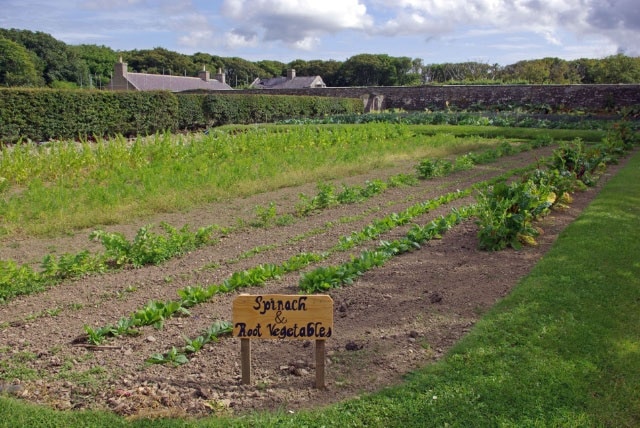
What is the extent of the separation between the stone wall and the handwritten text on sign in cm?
3300

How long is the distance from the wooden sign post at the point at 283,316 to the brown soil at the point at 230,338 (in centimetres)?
40

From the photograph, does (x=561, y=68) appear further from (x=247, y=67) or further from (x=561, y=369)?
(x=247, y=67)

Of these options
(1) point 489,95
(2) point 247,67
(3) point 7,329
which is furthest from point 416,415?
(2) point 247,67

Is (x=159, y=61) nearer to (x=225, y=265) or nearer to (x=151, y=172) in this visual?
(x=151, y=172)

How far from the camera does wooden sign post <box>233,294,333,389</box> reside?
3.58 meters

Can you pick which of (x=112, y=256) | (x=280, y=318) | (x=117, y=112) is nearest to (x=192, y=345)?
(x=280, y=318)

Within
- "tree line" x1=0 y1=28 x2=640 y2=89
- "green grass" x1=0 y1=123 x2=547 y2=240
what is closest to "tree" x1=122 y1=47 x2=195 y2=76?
"tree line" x1=0 y1=28 x2=640 y2=89

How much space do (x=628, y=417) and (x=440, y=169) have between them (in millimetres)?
9778

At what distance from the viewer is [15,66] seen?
238 feet

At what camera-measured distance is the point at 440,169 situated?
42.5 ft

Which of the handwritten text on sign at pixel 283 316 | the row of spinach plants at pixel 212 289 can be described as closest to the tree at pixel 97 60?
Answer: the row of spinach plants at pixel 212 289

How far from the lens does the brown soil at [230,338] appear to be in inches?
145

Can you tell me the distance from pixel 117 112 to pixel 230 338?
66.3ft

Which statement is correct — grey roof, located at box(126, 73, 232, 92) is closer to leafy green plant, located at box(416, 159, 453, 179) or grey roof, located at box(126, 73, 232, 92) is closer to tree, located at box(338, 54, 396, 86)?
tree, located at box(338, 54, 396, 86)
